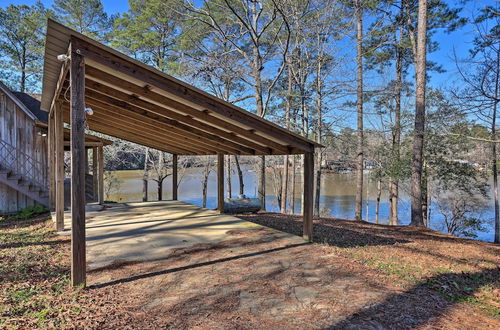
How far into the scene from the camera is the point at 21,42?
17.5 metres

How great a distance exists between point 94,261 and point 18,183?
6177 millimetres

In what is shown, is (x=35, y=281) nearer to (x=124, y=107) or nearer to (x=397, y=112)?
(x=124, y=107)

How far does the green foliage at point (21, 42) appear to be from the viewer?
1622cm

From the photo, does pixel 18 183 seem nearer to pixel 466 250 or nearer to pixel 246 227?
pixel 246 227

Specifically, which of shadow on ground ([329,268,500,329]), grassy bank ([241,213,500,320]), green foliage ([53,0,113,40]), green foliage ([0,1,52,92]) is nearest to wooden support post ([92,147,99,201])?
grassy bank ([241,213,500,320])

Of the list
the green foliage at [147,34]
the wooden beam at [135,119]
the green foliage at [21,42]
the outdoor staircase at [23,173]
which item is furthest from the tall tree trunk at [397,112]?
the green foliage at [21,42]

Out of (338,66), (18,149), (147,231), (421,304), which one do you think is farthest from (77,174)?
(338,66)

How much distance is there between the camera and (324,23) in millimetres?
11188

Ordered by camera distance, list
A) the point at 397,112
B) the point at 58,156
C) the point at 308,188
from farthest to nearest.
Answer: the point at 397,112 → the point at 58,156 → the point at 308,188

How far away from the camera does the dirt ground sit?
102 inches

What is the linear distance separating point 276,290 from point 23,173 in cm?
958

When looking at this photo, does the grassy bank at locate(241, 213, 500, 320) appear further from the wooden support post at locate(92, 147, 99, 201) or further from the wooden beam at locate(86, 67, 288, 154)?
the wooden support post at locate(92, 147, 99, 201)

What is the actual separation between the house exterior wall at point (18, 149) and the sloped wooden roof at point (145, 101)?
9.99 feet

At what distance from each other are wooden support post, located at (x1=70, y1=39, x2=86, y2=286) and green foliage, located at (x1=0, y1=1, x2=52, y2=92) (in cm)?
1696
